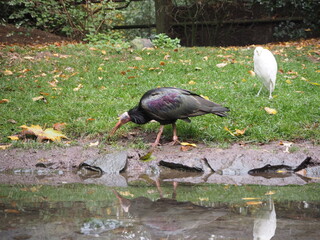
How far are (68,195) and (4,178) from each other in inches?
53.6

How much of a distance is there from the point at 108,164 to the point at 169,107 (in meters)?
1.11

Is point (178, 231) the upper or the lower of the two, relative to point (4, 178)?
upper

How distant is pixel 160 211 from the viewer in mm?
3775

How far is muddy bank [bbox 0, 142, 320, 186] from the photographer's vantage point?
5348mm

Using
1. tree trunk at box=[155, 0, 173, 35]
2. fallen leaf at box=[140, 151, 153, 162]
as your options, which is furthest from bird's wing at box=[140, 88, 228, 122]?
tree trunk at box=[155, 0, 173, 35]

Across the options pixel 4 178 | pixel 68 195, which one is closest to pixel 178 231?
pixel 68 195

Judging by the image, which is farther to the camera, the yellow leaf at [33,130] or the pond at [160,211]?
the yellow leaf at [33,130]

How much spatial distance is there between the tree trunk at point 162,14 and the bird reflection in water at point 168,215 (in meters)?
11.9

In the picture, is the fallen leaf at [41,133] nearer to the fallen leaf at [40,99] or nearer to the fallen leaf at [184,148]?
the fallen leaf at [40,99]

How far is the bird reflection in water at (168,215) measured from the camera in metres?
3.27

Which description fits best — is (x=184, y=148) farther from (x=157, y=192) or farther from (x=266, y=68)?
(x=266, y=68)

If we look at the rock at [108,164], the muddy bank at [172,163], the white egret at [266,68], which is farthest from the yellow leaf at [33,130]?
the white egret at [266,68]

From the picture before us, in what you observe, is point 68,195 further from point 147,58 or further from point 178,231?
point 147,58

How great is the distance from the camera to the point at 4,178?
17.5 ft
